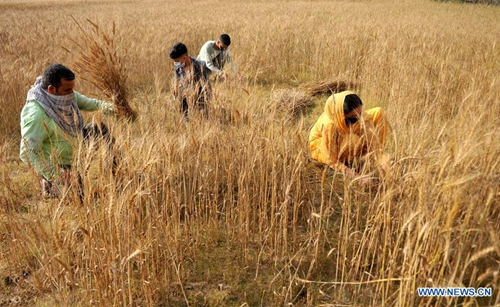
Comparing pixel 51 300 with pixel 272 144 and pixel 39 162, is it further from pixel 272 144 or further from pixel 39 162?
pixel 272 144

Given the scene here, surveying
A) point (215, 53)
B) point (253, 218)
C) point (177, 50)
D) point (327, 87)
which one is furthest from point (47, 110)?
point (327, 87)

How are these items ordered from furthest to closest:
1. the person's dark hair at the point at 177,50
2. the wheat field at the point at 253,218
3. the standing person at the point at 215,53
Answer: the standing person at the point at 215,53 → the person's dark hair at the point at 177,50 → the wheat field at the point at 253,218

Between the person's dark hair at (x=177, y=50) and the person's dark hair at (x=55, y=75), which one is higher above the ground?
the person's dark hair at (x=177, y=50)

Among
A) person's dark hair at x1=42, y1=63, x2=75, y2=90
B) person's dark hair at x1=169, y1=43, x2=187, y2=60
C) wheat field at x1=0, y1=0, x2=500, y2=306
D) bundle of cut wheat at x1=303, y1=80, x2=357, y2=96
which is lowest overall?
wheat field at x1=0, y1=0, x2=500, y2=306

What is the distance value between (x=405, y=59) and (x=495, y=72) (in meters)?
1.03

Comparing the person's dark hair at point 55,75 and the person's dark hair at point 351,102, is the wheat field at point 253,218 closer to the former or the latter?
the person's dark hair at point 351,102

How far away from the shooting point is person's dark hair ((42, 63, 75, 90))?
2.38m

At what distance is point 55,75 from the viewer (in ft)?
7.83

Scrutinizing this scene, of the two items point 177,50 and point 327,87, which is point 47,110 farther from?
point 327,87

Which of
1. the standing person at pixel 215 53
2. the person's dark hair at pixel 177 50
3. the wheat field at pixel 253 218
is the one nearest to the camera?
the wheat field at pixel 253 218

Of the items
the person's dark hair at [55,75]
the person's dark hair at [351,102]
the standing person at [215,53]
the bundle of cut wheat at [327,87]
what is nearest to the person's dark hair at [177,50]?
the standing person at [215,53]

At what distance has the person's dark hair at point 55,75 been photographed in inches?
93.6

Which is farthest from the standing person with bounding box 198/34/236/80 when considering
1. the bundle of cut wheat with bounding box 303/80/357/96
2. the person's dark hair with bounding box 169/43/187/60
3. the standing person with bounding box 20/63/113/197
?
the standing person with bounding box 20/63/113/197

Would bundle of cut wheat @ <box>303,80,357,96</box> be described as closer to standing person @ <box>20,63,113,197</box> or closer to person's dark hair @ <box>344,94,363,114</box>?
A: person's dark hair @ <box>344,94,363,114</box>
